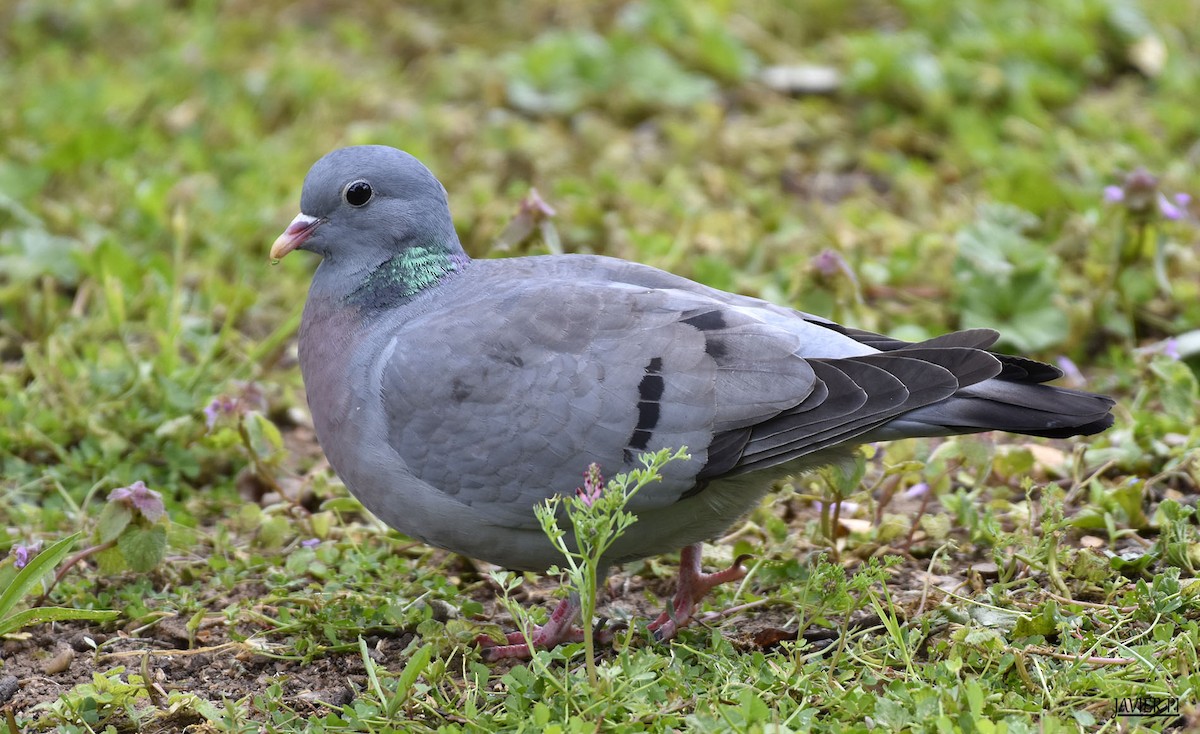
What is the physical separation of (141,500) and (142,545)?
0.14 meters

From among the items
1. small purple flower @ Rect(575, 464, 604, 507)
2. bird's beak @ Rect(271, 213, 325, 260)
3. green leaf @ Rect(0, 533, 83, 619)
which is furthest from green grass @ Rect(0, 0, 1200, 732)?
bird's beak @ Rect(271, 213, 325, 260)

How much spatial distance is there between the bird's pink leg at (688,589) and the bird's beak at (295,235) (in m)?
1.44

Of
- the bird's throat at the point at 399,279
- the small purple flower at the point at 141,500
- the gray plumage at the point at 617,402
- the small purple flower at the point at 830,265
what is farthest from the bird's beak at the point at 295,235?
the small purple flower at the point at 830,265

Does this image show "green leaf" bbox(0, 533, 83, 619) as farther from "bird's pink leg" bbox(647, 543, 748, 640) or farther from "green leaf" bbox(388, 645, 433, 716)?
"bird's pink leg" bbox(647, 543, 748, 640)

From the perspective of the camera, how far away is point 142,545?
12.5 feet

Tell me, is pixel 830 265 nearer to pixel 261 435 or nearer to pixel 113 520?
pixel 261 435

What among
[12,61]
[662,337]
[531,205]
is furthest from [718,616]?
[12,61]

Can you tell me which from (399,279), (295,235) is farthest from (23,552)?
(399,279)

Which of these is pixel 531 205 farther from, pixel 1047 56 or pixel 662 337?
pixel 1047 56

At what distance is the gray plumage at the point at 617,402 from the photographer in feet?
11.3

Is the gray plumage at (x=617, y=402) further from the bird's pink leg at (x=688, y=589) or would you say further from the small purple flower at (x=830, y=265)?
the small purple flower at (x=830, y=265)

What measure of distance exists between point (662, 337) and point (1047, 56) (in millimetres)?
5097

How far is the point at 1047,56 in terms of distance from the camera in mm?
7754

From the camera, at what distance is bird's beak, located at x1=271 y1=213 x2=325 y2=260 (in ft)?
13.1
